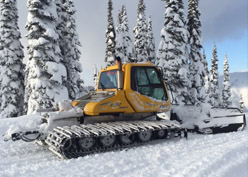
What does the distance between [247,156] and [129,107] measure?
3.76m

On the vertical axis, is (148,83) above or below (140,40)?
below

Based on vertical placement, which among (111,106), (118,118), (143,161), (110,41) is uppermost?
(110,41)

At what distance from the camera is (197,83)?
84.6 feet

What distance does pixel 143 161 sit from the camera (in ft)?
19.2

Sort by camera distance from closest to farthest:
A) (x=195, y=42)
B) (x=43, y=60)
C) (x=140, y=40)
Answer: (x=43, y=60) → (x=195, y=42) → (x=140, y=40)

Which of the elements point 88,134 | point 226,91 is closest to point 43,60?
point 88,134

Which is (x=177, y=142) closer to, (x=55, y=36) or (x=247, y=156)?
(x=247, y=156)

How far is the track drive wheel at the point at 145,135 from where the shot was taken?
24.8 feet

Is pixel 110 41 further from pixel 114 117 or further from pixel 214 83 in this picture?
pixel 114 117

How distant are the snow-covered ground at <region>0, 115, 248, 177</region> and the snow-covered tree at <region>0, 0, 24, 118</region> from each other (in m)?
15.4

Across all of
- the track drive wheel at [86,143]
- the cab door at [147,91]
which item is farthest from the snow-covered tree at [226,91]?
the track drive wheel at [86,143]

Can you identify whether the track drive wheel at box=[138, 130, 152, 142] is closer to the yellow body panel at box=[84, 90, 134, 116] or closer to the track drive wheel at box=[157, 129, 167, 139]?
the track drive wheel at box=[157, 129, 167, 139]

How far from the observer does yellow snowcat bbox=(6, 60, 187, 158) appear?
21.7ft

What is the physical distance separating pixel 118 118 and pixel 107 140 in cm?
136
